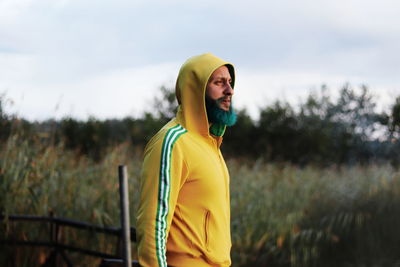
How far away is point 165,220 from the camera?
2334mm

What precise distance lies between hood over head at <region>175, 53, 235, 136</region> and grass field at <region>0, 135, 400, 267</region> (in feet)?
11.4

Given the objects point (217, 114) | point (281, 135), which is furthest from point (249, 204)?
point (281, 135)

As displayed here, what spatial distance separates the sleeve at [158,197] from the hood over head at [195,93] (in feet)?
0.53

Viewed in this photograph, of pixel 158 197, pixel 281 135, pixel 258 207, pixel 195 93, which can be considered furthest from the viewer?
pixel 281 135

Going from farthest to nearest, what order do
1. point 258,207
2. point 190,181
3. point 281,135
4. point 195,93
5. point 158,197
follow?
point 281,135
point 258,207
point 195,93
point 190,181
point 158,197

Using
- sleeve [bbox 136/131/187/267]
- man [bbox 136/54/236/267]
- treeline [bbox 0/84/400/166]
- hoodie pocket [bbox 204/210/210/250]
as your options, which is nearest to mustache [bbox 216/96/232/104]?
man [bbox 136/54/236/267]

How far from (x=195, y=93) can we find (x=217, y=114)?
0.13 meters

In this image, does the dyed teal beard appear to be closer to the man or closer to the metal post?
the man

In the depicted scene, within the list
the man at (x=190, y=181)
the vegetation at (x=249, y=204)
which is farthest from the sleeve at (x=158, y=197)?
the vegetation at (x=249, y=204)

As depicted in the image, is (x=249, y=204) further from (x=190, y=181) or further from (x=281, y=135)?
(x=281, y=135)

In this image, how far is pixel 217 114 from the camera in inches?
103

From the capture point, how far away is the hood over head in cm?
256

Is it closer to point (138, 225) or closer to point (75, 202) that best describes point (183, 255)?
point (138, 225)

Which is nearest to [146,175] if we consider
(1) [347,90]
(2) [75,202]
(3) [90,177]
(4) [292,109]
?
(2) [75,202]
